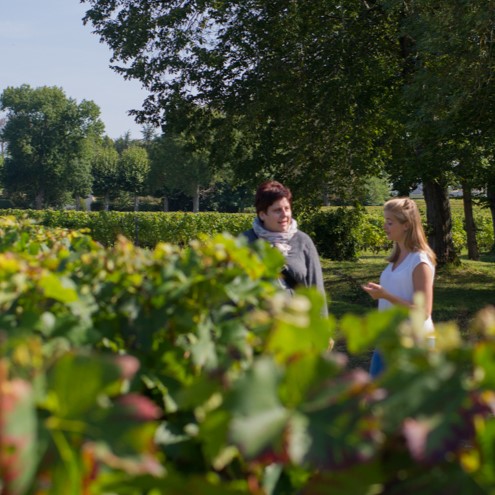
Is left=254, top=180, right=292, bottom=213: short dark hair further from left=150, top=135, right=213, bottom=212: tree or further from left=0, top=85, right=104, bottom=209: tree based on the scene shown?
left=0, top=85, right=104, bottom=209: tree

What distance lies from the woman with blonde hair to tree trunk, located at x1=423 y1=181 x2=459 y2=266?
13.4 m

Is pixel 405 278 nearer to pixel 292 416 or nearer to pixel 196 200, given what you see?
pixel 292 416

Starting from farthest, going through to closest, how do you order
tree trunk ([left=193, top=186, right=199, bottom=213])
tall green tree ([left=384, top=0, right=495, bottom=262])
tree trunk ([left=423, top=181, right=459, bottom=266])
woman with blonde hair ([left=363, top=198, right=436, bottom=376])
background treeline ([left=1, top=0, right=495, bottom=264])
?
tree trunk ([left=193, top=186, right=199, bottom=213])
tree trunk ([left=423, top=181, right=459, bottom=266])
background treeline ([left=1, top=0, right=495, bottom=264])
tall green tree ([left=384, top=0, right=495, bottom=262])
woman with blonde hair ([left=363, top=198, right=436, bottom=376])

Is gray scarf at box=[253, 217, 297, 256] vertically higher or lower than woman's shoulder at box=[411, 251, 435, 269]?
higher

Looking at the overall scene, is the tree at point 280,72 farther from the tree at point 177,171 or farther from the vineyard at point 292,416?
the tree at point 177,171

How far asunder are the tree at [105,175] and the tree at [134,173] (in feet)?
3.73

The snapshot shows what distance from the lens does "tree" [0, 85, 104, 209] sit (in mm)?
84250

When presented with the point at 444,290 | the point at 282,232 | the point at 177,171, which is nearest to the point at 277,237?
the point at 282,232

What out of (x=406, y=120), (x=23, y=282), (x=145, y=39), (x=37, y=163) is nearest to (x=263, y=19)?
(x=145, y=39)

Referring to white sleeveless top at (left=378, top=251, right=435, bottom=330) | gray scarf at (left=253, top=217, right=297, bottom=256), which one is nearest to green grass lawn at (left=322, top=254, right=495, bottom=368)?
white sleeveless top at (left=378, top=251, right=435, bottom=330)

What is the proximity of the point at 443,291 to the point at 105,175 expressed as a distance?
78532mm

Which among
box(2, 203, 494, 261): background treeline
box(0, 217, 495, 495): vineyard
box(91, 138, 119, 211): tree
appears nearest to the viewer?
box(0, 217, 495, 495): vineyard

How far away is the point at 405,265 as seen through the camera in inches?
178

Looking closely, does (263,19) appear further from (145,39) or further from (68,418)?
(68,418)
